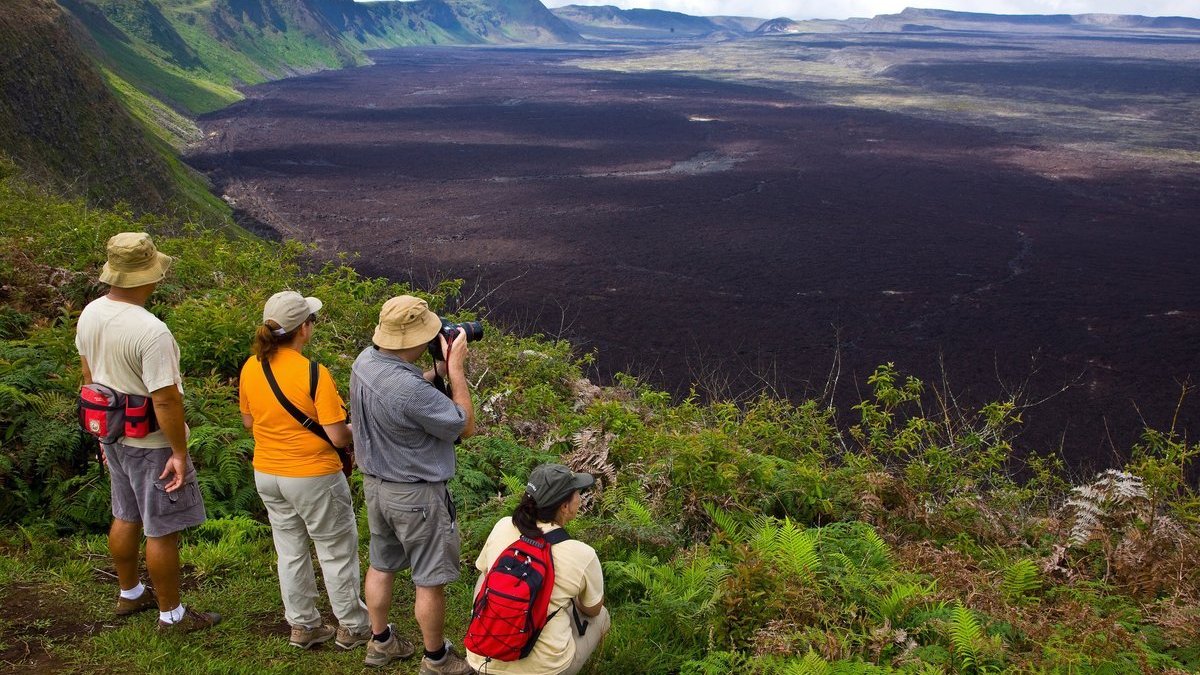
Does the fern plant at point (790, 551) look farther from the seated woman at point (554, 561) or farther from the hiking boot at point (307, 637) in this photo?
the hiking boot at point (307, 637)

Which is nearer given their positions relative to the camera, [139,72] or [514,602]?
[514,602]

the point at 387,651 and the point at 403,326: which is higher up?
the point at 403,326

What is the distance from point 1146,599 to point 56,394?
6.69m

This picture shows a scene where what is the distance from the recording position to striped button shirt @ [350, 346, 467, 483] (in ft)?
12.0

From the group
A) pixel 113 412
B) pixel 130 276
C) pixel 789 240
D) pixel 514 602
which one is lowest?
pixel 789 240

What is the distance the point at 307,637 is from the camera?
4266mm

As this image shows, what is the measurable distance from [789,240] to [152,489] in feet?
85.4

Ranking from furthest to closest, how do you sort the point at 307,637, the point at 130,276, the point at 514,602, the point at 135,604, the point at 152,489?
1. the point at 135,604
2. the point at 307,637
3. the point at 152,489
4. the point at 130,276
5. the point at 514,602

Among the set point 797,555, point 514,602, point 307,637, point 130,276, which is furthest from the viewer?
point 797,555

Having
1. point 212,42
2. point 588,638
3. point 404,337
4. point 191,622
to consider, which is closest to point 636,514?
point 588,638

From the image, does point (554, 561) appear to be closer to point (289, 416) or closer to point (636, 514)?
point (289, 416)

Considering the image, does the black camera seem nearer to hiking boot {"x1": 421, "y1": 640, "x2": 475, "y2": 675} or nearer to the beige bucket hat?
the beige bucket hat

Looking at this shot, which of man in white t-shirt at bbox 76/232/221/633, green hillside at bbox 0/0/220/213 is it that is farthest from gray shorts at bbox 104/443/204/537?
green hillside at bbox 0/0/220/213

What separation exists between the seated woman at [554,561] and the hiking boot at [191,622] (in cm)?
149
